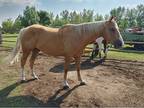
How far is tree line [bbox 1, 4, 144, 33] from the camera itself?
54.0 meters

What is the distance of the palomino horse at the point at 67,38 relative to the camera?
657 centimetres

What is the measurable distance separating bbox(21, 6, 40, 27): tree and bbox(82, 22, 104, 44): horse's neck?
45283mm

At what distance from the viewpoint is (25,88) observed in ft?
23.1

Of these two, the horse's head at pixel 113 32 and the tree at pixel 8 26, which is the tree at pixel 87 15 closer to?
the tree at pixel 8 26

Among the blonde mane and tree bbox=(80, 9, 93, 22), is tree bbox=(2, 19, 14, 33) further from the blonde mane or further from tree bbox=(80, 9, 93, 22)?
the blonde mane

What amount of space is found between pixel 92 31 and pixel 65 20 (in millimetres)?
63297

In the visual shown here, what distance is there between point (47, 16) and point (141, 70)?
47.6 meters

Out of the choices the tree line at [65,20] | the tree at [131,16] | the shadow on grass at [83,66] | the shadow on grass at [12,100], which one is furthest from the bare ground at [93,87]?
the tree at [131,16]

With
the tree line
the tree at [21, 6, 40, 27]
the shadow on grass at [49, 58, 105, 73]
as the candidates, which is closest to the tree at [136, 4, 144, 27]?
the tree line

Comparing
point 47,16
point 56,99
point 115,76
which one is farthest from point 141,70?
point 47,16

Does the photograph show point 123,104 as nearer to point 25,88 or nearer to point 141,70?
point 25,88

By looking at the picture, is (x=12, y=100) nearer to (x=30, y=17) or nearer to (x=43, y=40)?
(x=43, y=40)

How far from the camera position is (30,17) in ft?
173

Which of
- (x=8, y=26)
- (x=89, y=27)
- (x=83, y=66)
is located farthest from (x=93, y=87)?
(x=8, y=26)
